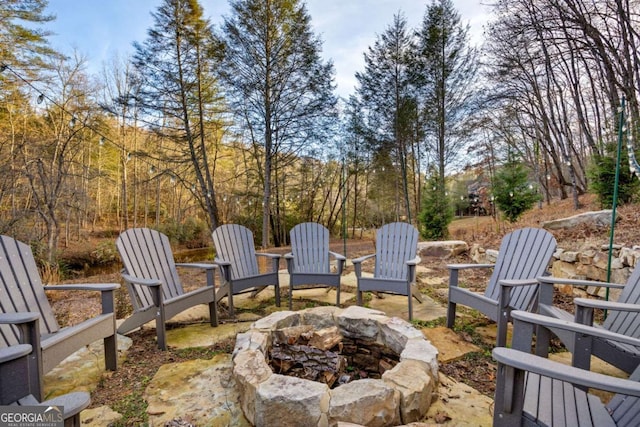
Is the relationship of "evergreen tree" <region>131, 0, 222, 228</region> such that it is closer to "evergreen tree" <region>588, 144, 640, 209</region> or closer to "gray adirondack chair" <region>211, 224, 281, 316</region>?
"gray adirondack chair" <region>211, 224, 281, 316</region>

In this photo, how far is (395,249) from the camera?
312cm

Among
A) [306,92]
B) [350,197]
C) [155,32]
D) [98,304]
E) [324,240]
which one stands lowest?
[98,304]

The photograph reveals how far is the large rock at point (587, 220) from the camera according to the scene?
368cm

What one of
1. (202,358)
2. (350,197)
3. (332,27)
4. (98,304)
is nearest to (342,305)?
(202,358)

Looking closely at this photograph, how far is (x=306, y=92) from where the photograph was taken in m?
7.67

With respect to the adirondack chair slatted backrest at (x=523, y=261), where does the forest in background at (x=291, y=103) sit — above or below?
above

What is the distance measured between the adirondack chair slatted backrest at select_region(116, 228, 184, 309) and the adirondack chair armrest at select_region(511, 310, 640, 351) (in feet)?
7.37

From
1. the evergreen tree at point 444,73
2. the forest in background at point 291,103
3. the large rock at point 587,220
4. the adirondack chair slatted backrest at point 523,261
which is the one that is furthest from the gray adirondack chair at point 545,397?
the evergreen tree at point 444,73

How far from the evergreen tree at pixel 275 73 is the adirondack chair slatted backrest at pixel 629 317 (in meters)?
6.69

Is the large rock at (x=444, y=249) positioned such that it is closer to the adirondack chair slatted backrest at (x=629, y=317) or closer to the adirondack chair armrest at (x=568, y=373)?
the adirondack chair slatted backrest at (x=629, y=317)

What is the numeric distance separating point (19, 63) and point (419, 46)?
9316 millimetres

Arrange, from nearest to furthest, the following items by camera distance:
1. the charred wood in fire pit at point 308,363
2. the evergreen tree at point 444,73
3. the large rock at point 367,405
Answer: the large rock at point 367,405
the charred wood in fire pit at point 308,363
the evergreen tree at point 444,73

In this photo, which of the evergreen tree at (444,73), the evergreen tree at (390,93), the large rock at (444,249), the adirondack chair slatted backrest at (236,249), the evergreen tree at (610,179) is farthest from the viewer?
the evergreen tree at (390,93)

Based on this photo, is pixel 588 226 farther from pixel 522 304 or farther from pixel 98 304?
pixel 98 304
